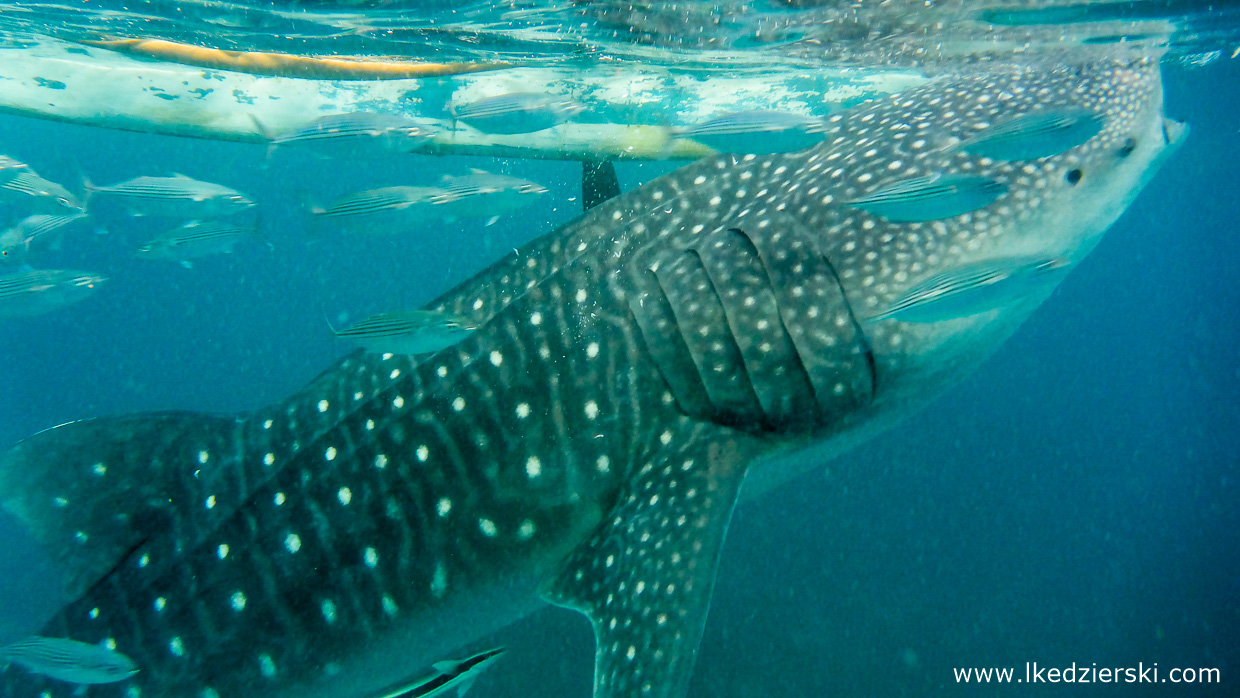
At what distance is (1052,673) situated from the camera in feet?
40.7

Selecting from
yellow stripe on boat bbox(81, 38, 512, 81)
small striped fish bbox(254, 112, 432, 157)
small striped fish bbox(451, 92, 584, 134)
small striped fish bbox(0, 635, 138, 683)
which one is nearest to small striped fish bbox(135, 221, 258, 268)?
small striped fish bbox(254, 112, 432, 157)

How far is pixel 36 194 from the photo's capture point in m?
7.11

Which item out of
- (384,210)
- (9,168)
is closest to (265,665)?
(384,210)

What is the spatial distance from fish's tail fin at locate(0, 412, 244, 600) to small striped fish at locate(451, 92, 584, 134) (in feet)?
9.86

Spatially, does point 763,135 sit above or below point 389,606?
above

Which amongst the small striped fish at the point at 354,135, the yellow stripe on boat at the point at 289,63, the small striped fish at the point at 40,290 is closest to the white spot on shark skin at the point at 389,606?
the small striped fish at the point at 354,135

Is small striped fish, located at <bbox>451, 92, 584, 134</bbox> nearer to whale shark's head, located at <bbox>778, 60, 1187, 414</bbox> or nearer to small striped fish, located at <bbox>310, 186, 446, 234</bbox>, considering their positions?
small striped fish, located at <bbox>310, 186, 446, 234</bbox>

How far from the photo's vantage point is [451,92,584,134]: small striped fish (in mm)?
4996

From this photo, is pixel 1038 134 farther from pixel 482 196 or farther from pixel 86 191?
pixel 86 191

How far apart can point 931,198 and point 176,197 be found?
6.56m

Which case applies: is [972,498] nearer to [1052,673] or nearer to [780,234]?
[1052,673]

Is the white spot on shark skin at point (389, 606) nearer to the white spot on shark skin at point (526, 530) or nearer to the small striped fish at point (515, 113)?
the white spot on shark skin at point (526, 530)

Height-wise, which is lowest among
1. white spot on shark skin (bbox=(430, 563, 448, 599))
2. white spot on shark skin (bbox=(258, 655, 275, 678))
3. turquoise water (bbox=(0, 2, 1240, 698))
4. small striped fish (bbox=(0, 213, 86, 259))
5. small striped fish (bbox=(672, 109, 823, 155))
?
turquoise water (bbox=(0, 2, 1240, 698))

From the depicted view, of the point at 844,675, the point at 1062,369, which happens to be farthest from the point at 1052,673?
the point at 1062,369
